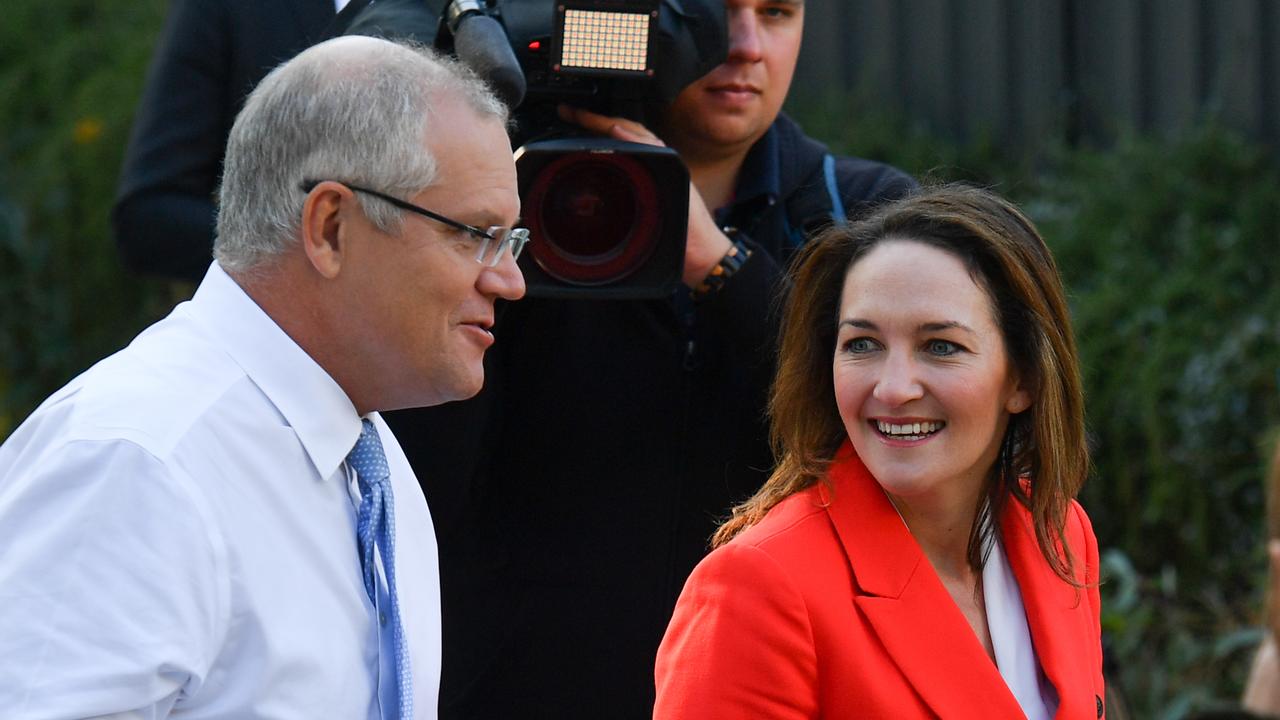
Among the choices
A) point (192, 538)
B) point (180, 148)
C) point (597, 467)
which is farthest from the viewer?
point (180, 148)

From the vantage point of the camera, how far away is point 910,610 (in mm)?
2182

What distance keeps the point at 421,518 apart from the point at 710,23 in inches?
37.1

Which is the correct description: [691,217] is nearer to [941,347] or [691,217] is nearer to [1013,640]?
[941,347]

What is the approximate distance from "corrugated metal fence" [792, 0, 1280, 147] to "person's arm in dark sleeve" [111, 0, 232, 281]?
331cm

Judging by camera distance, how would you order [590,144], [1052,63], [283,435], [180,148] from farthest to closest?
[1052,63] → [180,148] → [590,144] → [283,435]

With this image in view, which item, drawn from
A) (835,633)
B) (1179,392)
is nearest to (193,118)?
(835,633)

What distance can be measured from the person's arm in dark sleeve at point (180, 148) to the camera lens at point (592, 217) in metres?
0.82

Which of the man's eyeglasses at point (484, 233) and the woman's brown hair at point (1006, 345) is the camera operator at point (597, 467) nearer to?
the woman's brown hair at point (1006, 345)

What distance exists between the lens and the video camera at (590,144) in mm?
2533

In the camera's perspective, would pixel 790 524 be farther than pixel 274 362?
Yes

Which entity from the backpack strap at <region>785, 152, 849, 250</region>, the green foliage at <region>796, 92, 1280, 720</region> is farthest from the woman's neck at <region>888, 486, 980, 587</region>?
the green foliage at <region>796, 92, 1280, 720</region>

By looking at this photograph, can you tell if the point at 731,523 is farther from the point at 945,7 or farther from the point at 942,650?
the point at 945,7

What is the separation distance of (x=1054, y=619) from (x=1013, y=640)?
0.07 m

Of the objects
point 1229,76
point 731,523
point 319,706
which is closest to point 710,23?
point 731,523
